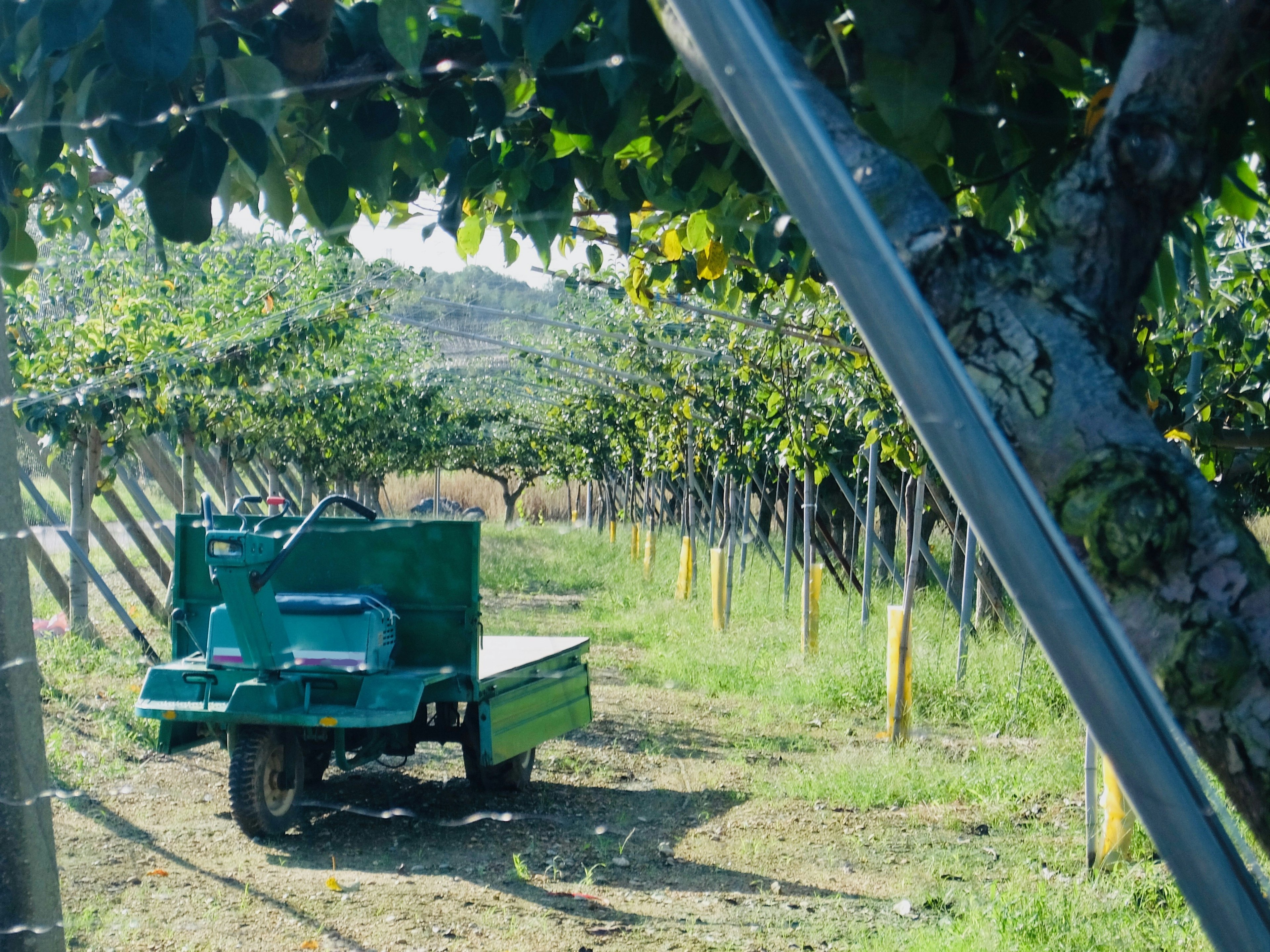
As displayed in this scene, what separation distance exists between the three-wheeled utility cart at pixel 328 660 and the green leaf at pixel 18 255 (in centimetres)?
287

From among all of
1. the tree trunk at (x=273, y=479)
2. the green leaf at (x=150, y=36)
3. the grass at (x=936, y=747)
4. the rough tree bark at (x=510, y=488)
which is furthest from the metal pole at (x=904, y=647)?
the rough tree bark at (x=510, y=488)

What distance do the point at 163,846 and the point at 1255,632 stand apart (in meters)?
5.19

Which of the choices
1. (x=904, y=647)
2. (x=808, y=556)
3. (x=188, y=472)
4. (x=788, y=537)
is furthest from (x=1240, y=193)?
(x=788, y=537)

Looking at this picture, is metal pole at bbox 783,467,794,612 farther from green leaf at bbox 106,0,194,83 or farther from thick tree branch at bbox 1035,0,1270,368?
thick tree branch at bbox 1035,0,1270,368

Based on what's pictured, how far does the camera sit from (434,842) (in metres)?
5.71

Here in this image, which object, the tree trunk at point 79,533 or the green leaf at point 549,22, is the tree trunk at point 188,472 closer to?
the tree trunk at point 79,533

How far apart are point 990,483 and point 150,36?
3.98 feet

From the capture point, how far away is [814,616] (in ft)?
34.1

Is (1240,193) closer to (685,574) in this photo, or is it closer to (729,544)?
(729,544)

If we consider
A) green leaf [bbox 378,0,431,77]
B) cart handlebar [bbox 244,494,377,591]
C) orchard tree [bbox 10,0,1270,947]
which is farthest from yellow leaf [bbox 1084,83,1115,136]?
cart handlebar [bbox 244,494,377,591]

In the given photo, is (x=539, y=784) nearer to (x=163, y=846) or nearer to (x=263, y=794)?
(x=263, y=794)

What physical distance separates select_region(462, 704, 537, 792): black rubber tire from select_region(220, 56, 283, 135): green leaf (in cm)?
462

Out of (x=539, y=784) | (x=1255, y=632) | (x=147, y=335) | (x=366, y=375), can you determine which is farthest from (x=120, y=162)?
(x=366, y=375)

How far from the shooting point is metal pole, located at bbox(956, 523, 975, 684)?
7156 millimetres
